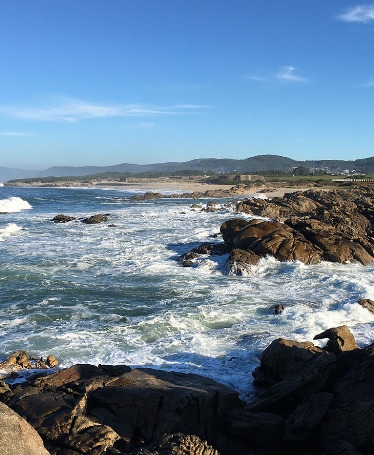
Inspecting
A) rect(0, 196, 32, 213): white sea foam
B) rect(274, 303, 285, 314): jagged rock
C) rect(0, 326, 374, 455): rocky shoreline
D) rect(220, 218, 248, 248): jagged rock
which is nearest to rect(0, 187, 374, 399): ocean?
rect(274, 303, 285, 314): jagged rock

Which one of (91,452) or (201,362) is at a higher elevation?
(91,452)

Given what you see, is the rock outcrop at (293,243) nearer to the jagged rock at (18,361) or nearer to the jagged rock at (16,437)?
the jagged rock at (18,361)

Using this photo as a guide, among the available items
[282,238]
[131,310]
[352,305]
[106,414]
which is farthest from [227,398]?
[282,238]

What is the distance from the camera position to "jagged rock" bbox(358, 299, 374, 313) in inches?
585

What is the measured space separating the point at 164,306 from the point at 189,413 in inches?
317

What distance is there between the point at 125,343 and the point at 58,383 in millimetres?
3829

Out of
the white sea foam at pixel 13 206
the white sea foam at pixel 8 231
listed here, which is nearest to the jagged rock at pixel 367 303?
the white sea foam at pixel 8 231

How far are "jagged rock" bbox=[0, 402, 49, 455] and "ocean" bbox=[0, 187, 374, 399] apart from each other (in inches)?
200

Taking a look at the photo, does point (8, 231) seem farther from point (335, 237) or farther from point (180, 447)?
point (180, 447)

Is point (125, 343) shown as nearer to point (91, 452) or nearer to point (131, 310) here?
point (131, 310)

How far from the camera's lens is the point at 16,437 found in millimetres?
5117

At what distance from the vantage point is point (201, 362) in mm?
10914

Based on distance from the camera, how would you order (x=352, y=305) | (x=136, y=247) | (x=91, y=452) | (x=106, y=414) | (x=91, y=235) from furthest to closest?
(x=91, y=235) → (x=136, y=247) → (x=352, y=305) → (x=106, y=414) → (x=91, y=452)

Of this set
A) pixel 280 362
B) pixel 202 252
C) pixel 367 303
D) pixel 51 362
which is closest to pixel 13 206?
pixel 202 252
